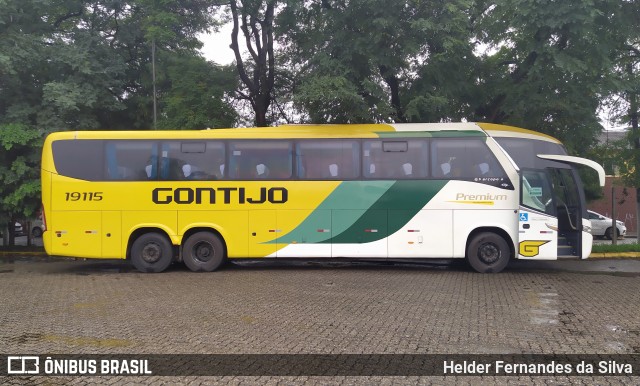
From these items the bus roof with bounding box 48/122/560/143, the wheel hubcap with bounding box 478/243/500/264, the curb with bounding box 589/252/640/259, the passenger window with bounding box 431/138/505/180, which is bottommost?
the curb with bounding box 589/252/640/259

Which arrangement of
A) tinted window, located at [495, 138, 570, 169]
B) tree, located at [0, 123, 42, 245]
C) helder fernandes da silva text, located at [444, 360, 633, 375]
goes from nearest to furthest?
helder fernandes da silva text, located at [444, 360, 633, 375] < tinted window, located at [495, 138, 570, 169] < tree, located at [0, 123, 42, 245]

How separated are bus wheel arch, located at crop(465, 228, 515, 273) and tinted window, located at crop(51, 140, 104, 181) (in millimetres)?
9039

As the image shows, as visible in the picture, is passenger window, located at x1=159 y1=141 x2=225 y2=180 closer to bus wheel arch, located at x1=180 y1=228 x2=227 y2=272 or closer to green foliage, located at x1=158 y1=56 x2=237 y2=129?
bus wheel arch, located at x1=180 y1=228 x2=227 y2=272

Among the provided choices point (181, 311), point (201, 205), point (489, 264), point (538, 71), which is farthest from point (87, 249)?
point (538, 71)

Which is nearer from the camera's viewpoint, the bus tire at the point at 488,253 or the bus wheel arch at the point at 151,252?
the bus tire at the point at 488,253

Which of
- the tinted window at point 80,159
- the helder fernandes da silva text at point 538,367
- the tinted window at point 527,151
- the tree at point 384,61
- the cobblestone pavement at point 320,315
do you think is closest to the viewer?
the helder fernandes da silva text at point 538,367

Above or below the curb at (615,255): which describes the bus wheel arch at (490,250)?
above

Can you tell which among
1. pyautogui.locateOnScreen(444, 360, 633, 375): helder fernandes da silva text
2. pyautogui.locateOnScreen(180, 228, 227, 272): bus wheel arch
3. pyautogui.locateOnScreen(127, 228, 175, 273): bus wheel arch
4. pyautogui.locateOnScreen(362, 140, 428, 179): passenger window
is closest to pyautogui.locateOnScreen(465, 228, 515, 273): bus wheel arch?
pyautogui.locateOnScreen(362, 140, 428, 179): passenger window

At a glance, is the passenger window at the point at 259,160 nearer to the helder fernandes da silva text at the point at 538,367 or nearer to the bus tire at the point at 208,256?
the bus tire at the point at 208,256

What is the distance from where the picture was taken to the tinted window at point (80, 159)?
13516 millimetres

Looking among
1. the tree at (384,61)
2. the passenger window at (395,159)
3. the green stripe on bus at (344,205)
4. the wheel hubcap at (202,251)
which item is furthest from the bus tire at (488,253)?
the wheel hubcap at (202,251)

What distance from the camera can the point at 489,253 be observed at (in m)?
13.4

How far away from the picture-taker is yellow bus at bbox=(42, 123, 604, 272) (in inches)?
520

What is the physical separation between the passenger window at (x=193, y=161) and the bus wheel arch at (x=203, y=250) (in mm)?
1357
